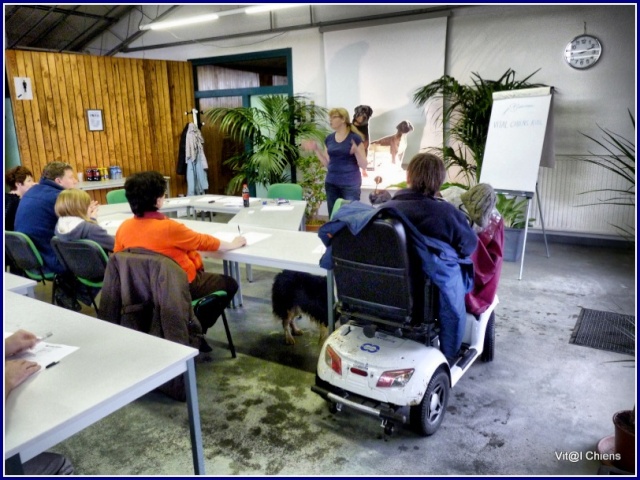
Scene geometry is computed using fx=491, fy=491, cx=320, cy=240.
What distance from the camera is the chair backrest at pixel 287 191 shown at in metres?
4.93

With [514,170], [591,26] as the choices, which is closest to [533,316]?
[514,170]

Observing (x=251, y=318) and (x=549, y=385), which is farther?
(x=251, y=318)

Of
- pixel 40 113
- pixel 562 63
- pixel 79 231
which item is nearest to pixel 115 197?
pixel 79 231

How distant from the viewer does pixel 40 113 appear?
267 inches

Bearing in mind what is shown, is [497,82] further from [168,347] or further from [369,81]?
[168,347]

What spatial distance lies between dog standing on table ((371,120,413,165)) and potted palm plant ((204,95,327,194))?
96 centimetres

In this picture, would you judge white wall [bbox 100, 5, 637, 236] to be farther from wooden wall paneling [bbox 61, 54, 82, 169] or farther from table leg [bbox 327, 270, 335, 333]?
wooden wall paneling [bbox 61, 54, 82, 169]

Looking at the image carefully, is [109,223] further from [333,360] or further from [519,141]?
[519,141]

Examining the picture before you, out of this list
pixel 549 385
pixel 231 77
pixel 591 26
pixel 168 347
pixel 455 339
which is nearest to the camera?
pixel 168 347

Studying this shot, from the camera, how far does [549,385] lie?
108 inches

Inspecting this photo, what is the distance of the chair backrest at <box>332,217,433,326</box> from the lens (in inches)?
81.2

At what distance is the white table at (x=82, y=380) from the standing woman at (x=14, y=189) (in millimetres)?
2193

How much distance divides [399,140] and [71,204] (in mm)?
4282

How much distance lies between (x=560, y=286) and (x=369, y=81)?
3625mm
